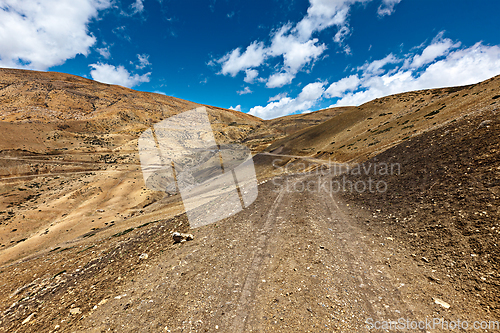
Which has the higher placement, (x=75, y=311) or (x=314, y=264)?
(x=75, y=311)

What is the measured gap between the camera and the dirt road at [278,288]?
4152mm

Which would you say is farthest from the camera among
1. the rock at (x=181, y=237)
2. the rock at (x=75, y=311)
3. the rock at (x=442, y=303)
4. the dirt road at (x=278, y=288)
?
the rock at (x=181, y=237)

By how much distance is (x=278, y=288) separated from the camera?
16.8 feet

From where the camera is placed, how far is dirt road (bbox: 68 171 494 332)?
415cm

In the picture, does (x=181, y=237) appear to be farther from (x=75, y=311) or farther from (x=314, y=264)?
(x=314, y=264)

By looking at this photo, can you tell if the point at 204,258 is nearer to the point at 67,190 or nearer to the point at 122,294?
the point at 122,294

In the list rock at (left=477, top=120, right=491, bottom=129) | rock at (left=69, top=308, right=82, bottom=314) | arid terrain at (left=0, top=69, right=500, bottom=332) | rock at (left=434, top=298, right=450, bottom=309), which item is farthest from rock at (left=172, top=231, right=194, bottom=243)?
rock at (left=477, top=120, right=491, bottom=129)

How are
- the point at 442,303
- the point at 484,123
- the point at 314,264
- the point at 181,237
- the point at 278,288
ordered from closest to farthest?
the point at 442,303 < the point at 278,288 < the point at 314,264 < the point at 181,237 < the point at 484,123

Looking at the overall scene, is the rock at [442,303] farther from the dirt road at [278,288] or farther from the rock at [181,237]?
the rock at [181,237]

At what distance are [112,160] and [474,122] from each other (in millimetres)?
66571

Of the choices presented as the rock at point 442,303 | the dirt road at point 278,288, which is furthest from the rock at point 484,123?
the rock at point 442,303

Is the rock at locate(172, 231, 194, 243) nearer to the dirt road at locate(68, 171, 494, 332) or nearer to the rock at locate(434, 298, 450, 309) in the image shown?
the dirt road at locate(68, 171, 494, 332)

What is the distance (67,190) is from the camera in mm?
32844

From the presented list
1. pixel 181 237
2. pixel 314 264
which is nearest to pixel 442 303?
pixel 314 264
